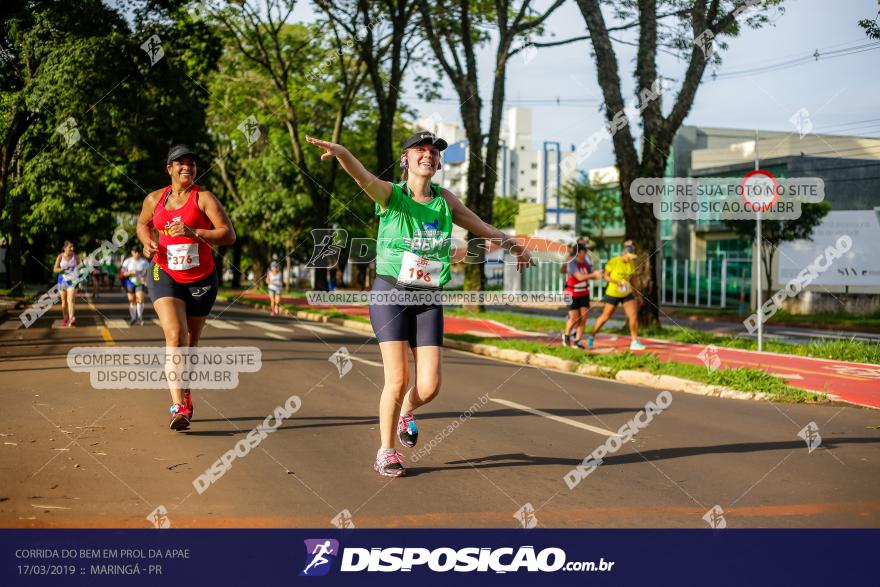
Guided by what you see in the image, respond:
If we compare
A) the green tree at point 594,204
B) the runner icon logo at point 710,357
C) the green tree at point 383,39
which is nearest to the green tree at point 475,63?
the green tree at point 383,39

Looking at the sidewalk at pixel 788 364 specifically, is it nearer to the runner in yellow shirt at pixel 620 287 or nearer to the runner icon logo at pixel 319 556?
the runner in yellow shirt at pixel 620 287

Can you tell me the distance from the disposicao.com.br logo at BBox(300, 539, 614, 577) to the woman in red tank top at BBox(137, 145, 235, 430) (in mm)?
3483

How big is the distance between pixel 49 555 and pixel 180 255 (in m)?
3.55

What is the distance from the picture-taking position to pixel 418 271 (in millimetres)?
5598

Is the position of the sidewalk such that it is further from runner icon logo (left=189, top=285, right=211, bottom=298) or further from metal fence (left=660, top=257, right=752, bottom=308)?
metal fence (left=660, top=257, right=752, bottom=308)

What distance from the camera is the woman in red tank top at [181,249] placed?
709cm

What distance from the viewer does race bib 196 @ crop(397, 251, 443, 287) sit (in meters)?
5.58

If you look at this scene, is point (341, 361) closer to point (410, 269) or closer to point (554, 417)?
point (554, 417)

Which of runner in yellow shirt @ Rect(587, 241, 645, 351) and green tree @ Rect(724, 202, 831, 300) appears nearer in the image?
runner in yellow shirt @ Rect(587, 241, 645, 351)

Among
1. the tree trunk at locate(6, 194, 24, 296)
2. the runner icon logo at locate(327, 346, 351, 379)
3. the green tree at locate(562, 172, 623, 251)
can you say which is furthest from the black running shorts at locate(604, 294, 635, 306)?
the green tree at locate(562, 172, 623, 251)

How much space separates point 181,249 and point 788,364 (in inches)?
409

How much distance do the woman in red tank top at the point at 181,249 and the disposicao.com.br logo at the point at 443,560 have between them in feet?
11.4

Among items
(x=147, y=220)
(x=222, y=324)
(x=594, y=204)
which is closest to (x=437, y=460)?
(x=147, y=220)

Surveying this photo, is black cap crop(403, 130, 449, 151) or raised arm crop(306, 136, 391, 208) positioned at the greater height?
black cap crop(403, 130, 449, 151)
